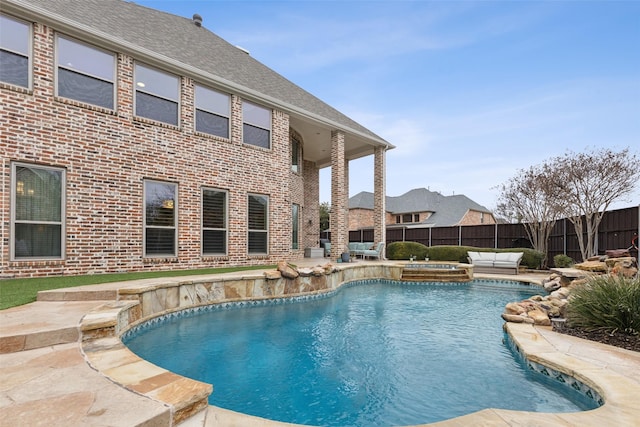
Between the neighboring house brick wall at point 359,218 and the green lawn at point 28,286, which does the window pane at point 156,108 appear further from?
the neighboring house brick wall at point 359,218

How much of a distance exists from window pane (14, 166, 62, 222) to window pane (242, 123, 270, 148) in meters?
5.11

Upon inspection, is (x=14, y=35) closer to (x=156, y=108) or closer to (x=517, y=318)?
(x=156, y=108)

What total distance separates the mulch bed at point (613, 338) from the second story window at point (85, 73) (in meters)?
10.5

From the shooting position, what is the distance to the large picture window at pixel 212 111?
30.9 ft

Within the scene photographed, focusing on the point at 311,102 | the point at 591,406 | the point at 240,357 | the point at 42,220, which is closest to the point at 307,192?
the point at 311,102

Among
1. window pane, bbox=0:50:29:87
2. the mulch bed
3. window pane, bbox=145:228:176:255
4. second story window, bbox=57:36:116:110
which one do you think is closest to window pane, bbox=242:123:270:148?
second story window, bbox=57:36:116:110

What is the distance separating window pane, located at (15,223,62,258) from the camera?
21.4ft

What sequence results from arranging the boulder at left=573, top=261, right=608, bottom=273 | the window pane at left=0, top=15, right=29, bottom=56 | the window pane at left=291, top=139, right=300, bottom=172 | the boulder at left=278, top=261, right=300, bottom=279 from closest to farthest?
the window pane at left=0, top=15, right=29, bottom=56 < the boulder at left=278, top=261, right=300, bottom=279 < the boulder at left=573, top=261, right=608, bottom=273 < the window pane at left=291, top=139, right=300, bottom=172

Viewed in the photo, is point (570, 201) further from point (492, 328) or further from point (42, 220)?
point (42, 220)

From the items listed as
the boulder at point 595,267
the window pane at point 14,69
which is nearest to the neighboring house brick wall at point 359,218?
the boulder at point 595,267

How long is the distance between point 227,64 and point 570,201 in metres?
14.2

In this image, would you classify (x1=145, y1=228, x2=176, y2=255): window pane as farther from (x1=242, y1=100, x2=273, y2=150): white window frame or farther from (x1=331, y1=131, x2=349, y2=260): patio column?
(x1=331, y1=131, x2=349, y2=260): patio column

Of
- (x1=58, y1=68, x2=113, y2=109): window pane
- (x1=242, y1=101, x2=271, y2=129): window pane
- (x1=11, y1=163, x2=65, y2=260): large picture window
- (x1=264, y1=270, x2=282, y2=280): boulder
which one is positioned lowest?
(x1=264, y1=270, x2=282, y2=280): boulder

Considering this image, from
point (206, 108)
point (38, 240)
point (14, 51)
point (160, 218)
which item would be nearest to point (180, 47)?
point (206, 108)
